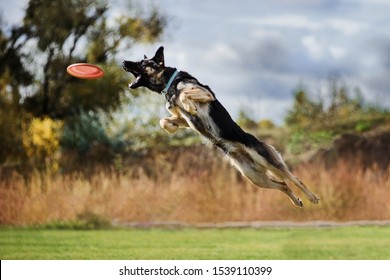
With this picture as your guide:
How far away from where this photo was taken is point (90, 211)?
32.2ft

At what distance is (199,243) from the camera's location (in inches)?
A: 334

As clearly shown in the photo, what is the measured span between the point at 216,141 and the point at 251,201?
6615 millimetres

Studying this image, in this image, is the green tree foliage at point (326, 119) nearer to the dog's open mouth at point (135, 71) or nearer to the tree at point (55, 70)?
the tree at point (55, 70)

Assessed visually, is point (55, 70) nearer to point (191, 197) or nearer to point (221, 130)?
point (191, 197)

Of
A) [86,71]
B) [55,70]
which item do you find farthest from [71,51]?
[86,71]

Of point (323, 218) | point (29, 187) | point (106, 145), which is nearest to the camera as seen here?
point (323, 218)

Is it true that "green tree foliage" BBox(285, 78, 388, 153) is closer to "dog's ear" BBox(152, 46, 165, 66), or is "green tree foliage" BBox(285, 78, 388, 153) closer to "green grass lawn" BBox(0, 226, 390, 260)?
"green grass lawn" BBox(0, 226, 390, 260)

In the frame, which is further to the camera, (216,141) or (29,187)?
(29,187)

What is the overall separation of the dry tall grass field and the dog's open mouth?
20.3ft

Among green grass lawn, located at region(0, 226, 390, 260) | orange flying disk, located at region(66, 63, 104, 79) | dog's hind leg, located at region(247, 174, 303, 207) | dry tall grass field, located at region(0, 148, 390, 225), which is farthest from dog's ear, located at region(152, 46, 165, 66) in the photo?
dry tall grass field, located at region(0, 148, 390, 225)

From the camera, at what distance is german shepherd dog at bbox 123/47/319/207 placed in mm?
3188
